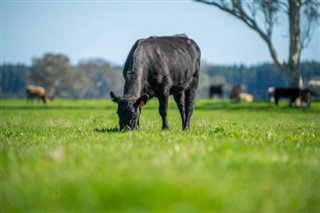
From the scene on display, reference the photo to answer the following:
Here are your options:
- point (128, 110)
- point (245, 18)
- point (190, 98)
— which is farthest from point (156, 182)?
point (245, 18)

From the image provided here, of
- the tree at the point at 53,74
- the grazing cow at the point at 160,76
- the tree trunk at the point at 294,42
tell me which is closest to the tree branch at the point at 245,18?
the tree trunk at the point at 294,42

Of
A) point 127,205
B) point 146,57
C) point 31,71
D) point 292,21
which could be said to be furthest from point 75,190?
point 31,71

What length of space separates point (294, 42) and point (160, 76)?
30.9m

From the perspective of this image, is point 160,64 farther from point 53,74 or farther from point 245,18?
point 53,74

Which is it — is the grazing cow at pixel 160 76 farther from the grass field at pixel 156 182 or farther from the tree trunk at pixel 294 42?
the tree trunk at pixel 294 42

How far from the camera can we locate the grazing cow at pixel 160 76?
11539mm

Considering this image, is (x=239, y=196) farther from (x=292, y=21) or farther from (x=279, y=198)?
(x=292, y=21)

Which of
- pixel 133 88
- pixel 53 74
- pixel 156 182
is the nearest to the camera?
pixel 156 182

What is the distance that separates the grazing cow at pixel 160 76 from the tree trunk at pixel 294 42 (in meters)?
27.4

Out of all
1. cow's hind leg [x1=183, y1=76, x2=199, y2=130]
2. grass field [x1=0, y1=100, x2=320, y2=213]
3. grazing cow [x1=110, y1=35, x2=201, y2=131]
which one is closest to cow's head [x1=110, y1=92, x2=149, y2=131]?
grazing cow [x1=110, y1=35, x2=201, y2=131]

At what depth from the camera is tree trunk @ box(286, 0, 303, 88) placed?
A: 39625 millimetres

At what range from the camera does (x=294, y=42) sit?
40.8m

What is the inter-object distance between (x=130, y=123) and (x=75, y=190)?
7.60m

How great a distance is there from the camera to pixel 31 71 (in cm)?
14162
